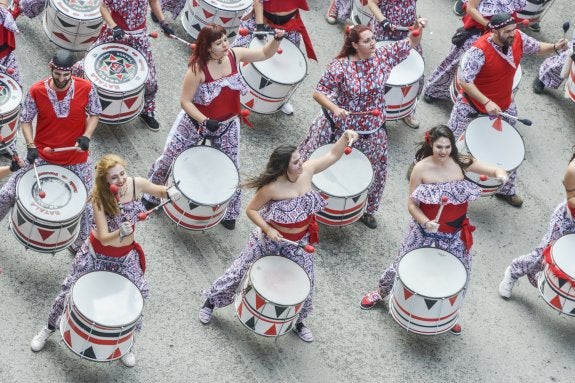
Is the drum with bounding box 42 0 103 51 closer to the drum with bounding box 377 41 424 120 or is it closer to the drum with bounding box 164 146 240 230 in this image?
the drum with bounding box 164 146 240 230

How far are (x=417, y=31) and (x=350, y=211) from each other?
154 centimetres

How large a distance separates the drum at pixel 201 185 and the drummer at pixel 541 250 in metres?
2.42

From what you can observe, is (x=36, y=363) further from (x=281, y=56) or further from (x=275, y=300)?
(x=281, y=56)

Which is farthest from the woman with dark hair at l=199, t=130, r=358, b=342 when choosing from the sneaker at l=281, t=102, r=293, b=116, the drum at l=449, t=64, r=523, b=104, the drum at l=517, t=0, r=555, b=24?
the drum at l=517, t=0, r=555, b=24

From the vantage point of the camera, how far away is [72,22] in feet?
39.5

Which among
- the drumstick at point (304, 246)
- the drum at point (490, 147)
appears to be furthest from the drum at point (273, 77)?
the drumstick at point (304, 246)

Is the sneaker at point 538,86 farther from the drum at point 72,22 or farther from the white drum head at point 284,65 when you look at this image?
the drum at point 72,22

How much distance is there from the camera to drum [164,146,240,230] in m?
10.7

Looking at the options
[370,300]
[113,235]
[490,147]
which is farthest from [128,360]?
[490,147]

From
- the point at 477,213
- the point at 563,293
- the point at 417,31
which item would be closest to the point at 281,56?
the point at 417,31

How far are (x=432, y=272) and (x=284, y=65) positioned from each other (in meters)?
2.55

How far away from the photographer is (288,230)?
10312mm

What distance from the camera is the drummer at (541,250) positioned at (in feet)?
36.4

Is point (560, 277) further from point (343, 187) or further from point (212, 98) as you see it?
point (212, 98)
